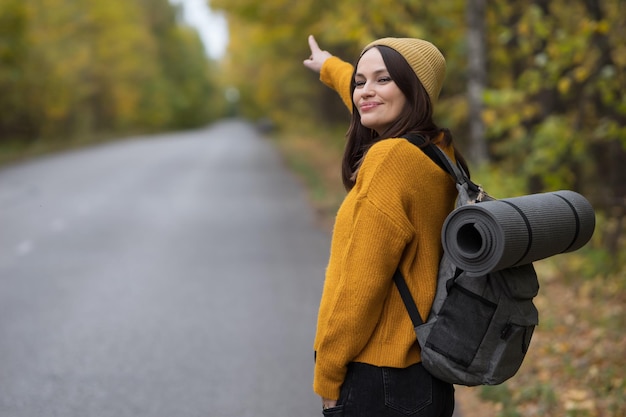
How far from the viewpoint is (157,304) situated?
26.8ft

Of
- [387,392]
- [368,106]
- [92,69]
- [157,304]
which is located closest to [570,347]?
[157,304]

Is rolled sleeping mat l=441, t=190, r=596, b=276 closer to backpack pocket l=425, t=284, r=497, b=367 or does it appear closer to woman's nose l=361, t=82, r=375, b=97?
backpack pocket l=425, t=284, r=497, b=367

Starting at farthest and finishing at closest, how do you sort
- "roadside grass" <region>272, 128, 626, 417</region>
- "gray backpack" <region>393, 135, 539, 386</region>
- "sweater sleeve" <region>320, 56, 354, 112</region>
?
"roadside grass" <region>272, 128, 626, 417</region>
"sweater sleeve" <region>320, 56, 354, 112</region>
"gray backpack" <region>393, 135, 539, 386</region>

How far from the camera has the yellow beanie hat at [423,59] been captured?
2545 millimetres

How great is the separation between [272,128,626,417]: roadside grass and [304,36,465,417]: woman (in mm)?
2924

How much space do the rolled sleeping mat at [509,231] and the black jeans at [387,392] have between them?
44cm

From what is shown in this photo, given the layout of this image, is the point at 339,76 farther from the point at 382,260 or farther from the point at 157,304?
the point at 157,304

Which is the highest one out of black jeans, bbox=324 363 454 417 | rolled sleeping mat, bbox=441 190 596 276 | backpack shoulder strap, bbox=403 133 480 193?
backpack shoulder strap, bbox=403 133 480 193

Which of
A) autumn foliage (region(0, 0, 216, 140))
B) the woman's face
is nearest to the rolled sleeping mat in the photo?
the woman's face

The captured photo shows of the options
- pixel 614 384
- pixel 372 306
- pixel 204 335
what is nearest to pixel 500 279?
pixel 372 306

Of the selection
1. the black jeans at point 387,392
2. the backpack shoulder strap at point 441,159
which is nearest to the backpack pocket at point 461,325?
the black jeans at point 387,392

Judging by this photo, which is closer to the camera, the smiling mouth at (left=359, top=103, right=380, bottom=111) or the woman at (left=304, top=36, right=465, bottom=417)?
the woman at (left=304, top=36, right=465, bottom=417)

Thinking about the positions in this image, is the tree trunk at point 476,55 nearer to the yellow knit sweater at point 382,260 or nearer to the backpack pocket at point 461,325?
the yellow knit sweater at point 382,260

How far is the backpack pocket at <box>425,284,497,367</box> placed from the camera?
7.73ft
